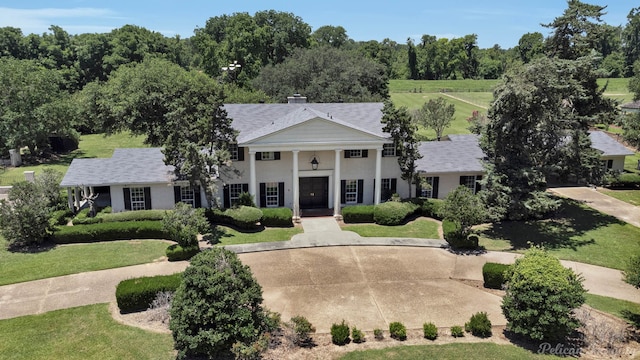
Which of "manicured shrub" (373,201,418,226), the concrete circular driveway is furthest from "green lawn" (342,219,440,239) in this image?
the concrete circular driveway

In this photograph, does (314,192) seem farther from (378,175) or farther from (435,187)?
(435,187)

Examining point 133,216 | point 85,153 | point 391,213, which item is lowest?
point 391,213

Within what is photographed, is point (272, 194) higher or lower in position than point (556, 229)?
higher

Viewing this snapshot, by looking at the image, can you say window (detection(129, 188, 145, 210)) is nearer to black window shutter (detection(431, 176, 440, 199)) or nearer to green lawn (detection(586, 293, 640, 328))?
black window shutter (detection(431, 176, 440, 199))

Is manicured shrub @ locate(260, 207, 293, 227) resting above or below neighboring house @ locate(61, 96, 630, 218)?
below

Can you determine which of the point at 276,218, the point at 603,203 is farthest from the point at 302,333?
the point at 603,203

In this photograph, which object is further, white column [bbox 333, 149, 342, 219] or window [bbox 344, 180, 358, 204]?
window [bbox 344, 180, 358, 204]

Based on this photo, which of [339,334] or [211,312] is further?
[339,334]

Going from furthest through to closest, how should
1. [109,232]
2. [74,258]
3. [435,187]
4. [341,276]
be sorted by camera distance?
[435,187]
[109,232]
[74,258]
[341,276]

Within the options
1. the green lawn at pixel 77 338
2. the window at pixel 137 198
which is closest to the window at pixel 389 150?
the window at pixel 137 198
